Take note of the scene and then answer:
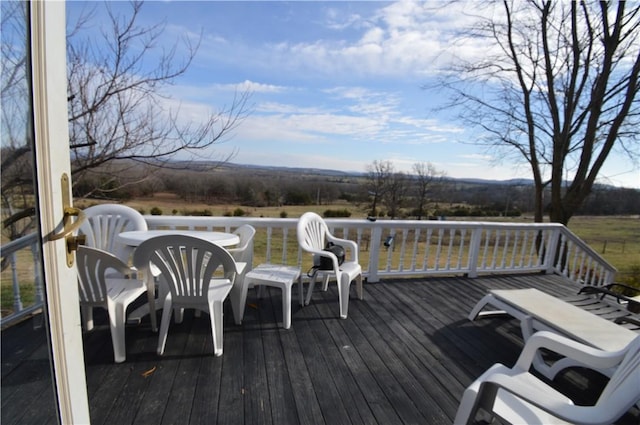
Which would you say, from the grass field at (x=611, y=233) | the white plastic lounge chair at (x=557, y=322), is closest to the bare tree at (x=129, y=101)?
the grass field at (x=611, y=233)

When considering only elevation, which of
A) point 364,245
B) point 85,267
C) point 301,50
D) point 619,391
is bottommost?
point 364,245

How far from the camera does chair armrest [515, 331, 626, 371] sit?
1383 millimetres

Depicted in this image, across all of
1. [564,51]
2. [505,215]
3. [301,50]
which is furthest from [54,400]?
[564,51]

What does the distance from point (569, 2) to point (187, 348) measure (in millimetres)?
9341

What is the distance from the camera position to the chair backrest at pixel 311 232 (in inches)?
115

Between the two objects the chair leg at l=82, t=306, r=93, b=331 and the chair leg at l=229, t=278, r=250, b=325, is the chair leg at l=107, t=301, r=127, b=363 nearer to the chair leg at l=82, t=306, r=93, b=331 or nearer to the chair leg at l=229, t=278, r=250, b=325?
the chair leg at l=82, t=306, r=93, b=331

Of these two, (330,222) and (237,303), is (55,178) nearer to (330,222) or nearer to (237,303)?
(237,303)

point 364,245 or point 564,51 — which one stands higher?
point 564,51

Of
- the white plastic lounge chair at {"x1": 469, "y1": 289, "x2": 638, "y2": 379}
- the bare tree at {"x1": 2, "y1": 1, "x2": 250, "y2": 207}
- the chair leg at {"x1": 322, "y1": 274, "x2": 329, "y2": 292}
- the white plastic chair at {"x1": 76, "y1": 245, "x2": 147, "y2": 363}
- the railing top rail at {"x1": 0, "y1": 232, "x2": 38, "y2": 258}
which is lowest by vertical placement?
the chair leg at {"x1": 322, "y1": 274, "x2": 329, "y2": 292}

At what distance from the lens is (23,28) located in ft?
2.56

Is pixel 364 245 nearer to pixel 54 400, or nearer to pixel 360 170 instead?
pixel 54 400

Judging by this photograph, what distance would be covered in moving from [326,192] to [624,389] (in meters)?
8.11

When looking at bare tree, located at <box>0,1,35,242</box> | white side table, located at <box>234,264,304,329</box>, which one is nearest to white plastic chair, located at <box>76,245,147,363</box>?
white side table, located at <box>234,264,304,329</box>

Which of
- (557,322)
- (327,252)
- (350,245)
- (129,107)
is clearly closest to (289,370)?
(327,252)
